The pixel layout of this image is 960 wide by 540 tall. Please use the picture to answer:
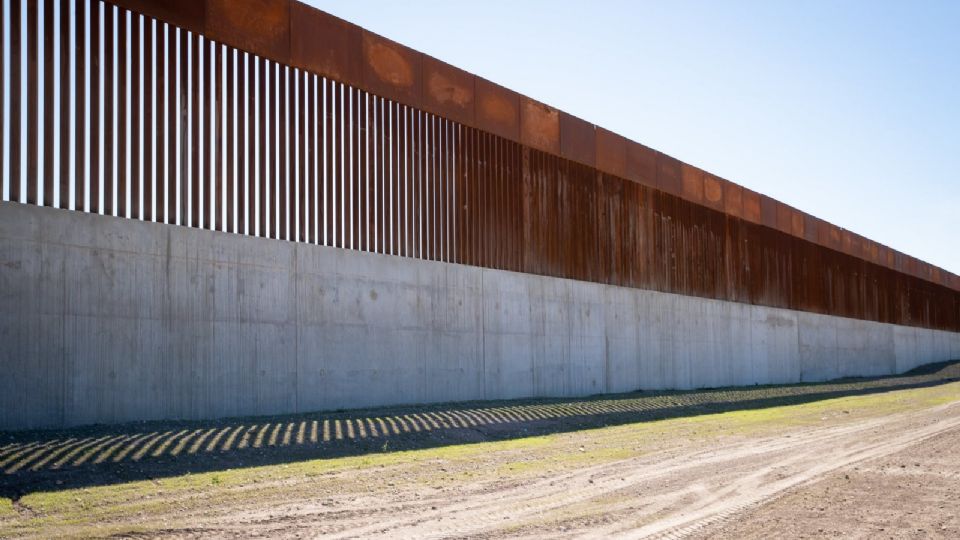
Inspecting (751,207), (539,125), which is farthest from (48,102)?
(751,207)

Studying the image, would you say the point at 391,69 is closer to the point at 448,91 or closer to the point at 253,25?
the point at 448,91

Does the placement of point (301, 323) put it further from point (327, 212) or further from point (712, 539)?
point (712, 539)

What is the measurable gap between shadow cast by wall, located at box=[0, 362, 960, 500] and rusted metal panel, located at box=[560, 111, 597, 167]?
7.85m

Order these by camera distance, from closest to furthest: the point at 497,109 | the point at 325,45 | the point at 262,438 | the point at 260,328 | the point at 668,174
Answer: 1. the point at 262,438
2. the point at 260,328
3. the point at 325,45
4. the point at 497,109
5. the point at 668,174

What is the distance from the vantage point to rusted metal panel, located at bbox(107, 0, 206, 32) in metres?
13.9

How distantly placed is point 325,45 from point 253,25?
5.64 feet

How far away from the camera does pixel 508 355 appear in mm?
21141

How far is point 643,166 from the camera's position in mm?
28438

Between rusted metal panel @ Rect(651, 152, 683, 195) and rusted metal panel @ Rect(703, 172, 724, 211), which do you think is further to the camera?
rusted metal panel @ Rect(703, 172, 724, 211)

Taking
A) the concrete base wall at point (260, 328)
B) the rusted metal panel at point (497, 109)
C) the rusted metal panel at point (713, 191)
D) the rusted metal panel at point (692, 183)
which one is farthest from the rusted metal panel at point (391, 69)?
the rusted metal panel at point (713, 191)

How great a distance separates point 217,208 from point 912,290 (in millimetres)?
49812

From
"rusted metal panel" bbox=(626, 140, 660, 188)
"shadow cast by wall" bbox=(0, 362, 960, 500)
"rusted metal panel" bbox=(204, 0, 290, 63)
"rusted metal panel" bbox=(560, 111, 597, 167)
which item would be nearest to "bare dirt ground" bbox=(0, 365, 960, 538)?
"shadow cast by wall" bbox=(0, 362, 960, 500)

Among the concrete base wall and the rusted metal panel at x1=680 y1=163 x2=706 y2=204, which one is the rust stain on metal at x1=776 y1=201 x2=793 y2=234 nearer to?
the rusted metal panel at x1=680 y1=163 x2=706 y2=204

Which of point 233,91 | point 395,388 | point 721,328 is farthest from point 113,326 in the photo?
point 721,328
